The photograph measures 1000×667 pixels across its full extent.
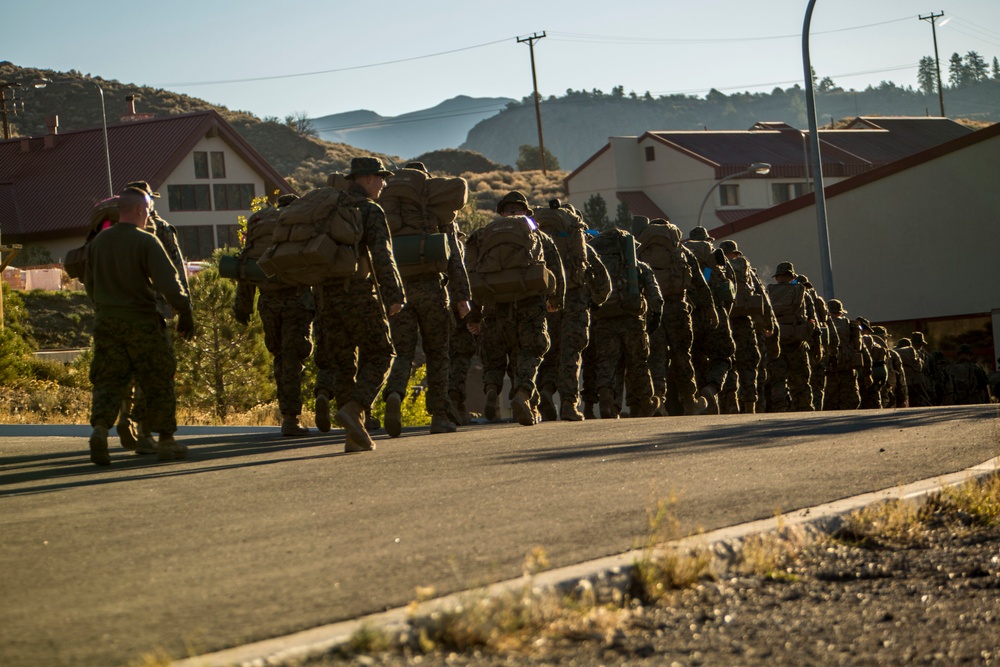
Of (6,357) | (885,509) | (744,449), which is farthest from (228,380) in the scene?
(885,509)

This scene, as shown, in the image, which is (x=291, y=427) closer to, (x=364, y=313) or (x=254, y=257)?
(x=254, y=257)

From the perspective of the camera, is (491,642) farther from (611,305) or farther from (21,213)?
(21,213)

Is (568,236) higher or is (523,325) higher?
(568,236)

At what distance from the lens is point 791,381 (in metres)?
23.6

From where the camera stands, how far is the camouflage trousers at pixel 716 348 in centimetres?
1878

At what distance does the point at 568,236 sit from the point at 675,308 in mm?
3739

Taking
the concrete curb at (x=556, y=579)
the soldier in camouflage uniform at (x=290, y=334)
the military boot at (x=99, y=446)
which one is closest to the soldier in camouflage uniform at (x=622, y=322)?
the soldier in camouflage uniform at (x=290, y=334)

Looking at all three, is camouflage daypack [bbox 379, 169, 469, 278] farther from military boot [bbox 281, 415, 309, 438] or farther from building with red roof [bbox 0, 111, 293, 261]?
building with red roof [bbox 0, 111, 293, 261]

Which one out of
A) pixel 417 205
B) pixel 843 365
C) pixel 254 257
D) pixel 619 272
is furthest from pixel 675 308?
pixel 843 365

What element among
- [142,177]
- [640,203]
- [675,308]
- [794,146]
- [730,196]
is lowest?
[675,308]

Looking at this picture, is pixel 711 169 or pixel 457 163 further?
pixel 457 163

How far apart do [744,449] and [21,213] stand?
202 feet

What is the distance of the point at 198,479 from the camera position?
870 centimetres

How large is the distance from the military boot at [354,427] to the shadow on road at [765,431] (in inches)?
47.7
